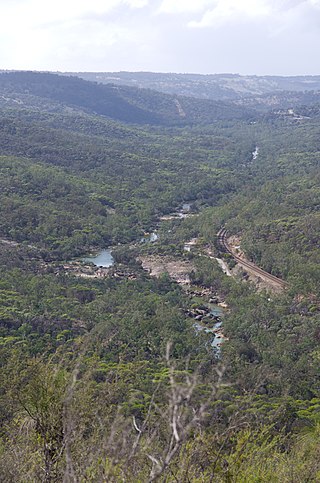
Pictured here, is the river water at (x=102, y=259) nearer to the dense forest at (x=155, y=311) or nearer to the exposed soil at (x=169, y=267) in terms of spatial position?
the dense forest at (x=155, y=311)

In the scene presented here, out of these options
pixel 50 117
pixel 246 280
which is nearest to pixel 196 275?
pixel 246 280

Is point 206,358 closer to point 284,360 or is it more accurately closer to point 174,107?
point 284,360

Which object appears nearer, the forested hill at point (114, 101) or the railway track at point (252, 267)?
the railway track at point (252, 267)

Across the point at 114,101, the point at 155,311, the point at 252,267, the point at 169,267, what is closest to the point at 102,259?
the point at 169,267

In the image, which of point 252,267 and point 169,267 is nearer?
point 252,267

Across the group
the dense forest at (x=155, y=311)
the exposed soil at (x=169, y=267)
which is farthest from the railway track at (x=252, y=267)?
the exposed soil at (x=169, y=267)

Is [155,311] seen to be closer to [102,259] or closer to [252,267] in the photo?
[252,267]
